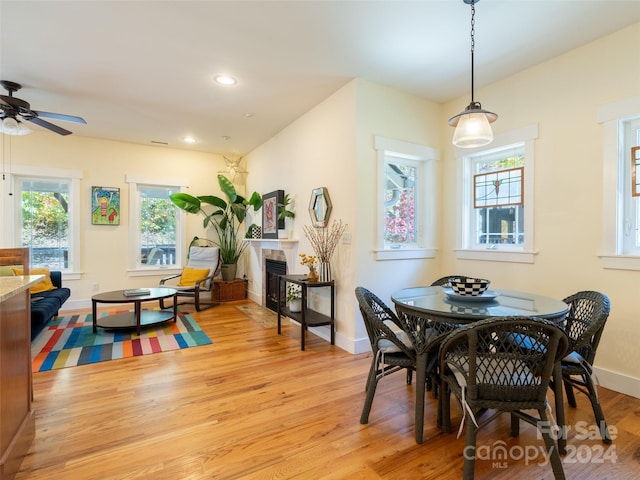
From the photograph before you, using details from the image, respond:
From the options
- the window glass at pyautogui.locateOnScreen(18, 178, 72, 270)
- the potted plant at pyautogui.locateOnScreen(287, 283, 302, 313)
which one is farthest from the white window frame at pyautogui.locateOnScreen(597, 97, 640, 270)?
the window glass at pyautogui.locateOnScreen(18, 178, 72, 270)

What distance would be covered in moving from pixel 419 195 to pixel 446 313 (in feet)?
7.82

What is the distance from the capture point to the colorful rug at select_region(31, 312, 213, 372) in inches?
121

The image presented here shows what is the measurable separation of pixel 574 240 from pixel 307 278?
8.17ft

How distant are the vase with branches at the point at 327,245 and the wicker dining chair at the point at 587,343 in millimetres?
2034

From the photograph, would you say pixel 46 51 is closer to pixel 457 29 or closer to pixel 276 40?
pixel 276 40

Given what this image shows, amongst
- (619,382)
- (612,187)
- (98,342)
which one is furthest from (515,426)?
(98,342)

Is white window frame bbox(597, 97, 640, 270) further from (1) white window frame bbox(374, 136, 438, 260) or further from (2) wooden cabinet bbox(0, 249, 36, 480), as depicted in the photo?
(2) wooden cabinet bbox(0, 249, 36, 480)

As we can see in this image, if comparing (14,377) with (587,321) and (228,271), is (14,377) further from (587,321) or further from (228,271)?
(228,271)

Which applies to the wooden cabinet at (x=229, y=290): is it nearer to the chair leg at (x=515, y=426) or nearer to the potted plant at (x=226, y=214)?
the potted plant at (x=226, y=214)

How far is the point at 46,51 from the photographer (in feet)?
9.07

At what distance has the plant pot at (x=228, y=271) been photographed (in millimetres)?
5864

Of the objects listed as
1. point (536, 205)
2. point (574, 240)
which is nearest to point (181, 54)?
point (536, 205)

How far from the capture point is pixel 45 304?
3545mm

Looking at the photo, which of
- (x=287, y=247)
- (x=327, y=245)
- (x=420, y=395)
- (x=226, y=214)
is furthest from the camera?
(x=226, y=214)
